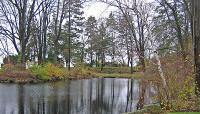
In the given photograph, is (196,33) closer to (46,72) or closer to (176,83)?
(176,83)

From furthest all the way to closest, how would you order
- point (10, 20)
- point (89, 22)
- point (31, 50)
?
point (89, 22)
point (31, 50)
point (10, 20)

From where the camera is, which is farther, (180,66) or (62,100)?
(62,100)

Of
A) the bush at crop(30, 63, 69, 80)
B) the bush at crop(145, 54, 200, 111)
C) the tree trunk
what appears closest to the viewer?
the bush at crop(145, 54, 200, 111)

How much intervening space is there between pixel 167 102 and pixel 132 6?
4389 mm

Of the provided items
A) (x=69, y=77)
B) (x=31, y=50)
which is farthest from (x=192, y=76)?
(x=31, y=50)

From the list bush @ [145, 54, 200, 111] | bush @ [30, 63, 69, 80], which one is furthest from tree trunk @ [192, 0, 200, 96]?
bush @ [30, 63, 69, 80]

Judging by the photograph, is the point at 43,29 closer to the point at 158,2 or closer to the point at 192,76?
the point at 158,2

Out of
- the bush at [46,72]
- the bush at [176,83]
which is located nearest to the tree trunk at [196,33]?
the bush at [176,83]

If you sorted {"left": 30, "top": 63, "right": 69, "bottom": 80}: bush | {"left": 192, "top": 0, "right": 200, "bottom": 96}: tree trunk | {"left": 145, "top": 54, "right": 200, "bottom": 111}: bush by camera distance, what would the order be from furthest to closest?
Answer: {"left": 30, "top": 63, "right": 69, "bottom": 80}: bush, {"left": 192, "top": 0, "right": 200, "bottom": 96}: tree trunk, {"left": 145, "top": 54, "right": 200, "bottom": 111}: bush

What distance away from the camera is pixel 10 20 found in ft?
148

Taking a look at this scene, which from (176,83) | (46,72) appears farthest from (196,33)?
(46,72)

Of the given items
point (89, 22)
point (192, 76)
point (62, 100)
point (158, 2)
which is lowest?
point (62, 100)

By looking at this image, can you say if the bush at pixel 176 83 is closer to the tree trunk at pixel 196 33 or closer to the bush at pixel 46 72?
the tree trunk at pixel 196 33

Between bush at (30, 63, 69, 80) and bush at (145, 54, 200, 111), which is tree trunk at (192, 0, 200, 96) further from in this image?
bush at (30, 63, 69, 80)
